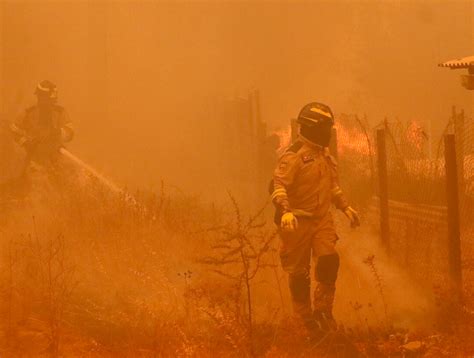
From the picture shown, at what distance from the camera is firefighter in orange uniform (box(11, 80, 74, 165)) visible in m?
10.5

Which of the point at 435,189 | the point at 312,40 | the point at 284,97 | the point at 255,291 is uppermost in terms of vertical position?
the point at 312,40

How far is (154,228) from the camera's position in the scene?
8109 mm

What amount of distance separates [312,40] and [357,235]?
84.4 ft

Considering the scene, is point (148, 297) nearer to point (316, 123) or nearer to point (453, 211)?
point (316, 123)

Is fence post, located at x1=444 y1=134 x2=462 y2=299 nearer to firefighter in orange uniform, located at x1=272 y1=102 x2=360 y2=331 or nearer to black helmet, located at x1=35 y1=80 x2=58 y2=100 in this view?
firefighter in orange uniform, located at x1=272 y1=102 x2=360 y2=331

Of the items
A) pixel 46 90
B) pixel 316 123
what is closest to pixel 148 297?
pixel 316 123

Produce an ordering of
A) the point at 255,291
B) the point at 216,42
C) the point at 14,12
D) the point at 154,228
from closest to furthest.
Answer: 1. the point at 255,291
2. the point at 154,228
3. the point at 14,12
4. the point at 216,42

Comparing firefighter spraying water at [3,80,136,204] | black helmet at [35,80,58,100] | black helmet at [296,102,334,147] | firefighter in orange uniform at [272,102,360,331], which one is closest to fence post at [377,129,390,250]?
firefighter in orange uniform at [272,102,360,331]

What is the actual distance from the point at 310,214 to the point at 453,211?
4.30 ft

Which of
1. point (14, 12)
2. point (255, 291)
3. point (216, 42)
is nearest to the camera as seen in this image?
point (255, 291)

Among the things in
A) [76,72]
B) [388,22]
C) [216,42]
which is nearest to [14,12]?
[76,72]

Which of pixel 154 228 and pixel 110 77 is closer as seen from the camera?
pixel 154 228

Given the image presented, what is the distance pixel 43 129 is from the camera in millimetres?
10609

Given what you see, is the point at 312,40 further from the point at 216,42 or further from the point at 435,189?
the point at 435,189
